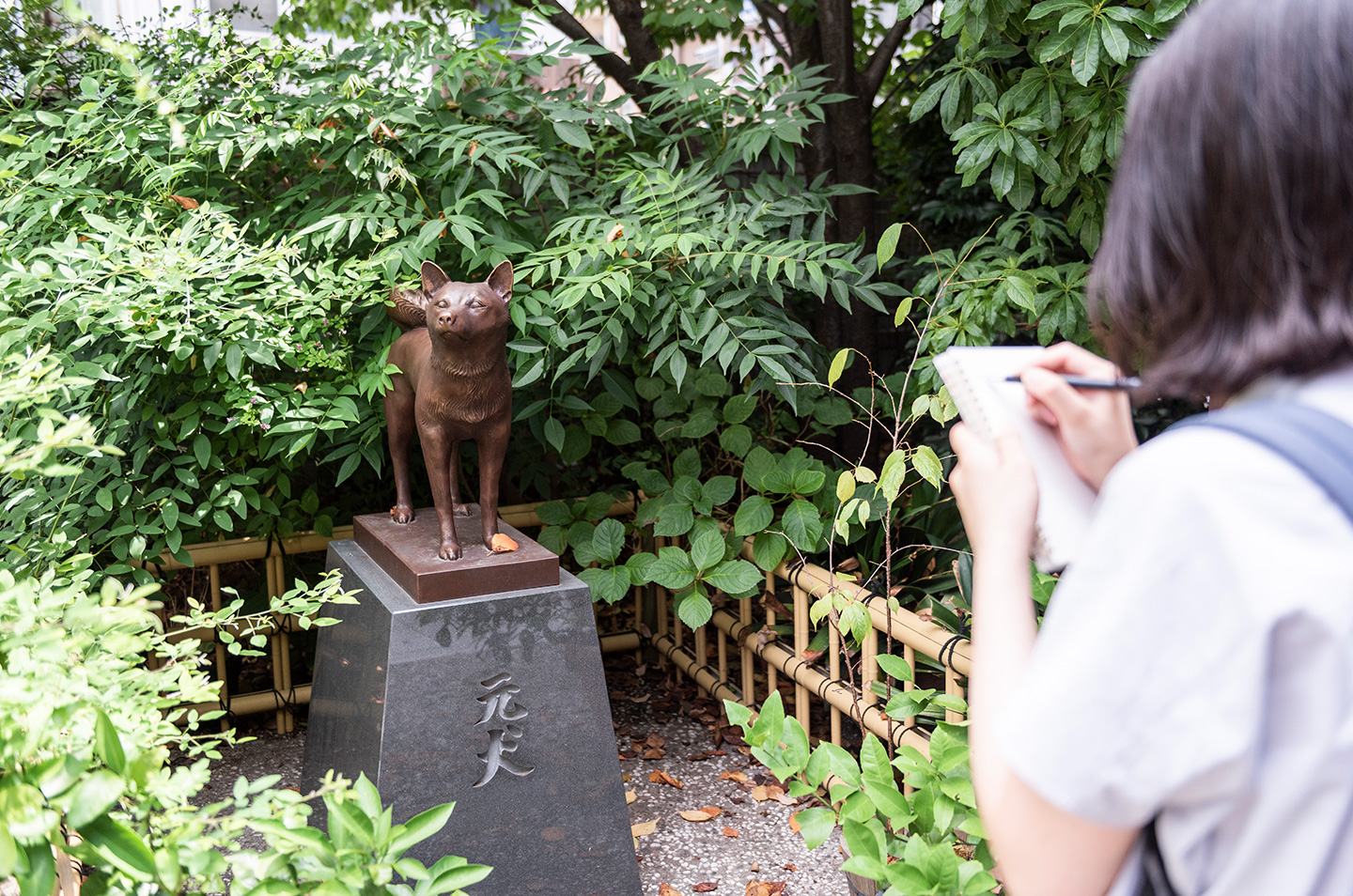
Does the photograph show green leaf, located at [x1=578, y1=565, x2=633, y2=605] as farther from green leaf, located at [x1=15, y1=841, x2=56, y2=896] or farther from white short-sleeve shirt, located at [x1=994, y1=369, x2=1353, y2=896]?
white short-sleeve shirt, located at [x1=994, y1=369, x2=1353, y2=896]

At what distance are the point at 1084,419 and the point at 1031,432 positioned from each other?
46 mm

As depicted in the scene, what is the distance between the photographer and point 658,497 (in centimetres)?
340

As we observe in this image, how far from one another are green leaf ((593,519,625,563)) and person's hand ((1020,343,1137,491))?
2.48 meters

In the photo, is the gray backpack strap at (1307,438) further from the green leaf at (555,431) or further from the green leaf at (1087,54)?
the green leaf at (555,431)

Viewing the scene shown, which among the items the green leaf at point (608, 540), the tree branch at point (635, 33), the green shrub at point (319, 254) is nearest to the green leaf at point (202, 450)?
the green shrub at point (319, 254)

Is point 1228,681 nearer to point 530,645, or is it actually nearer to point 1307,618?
point 1307,618

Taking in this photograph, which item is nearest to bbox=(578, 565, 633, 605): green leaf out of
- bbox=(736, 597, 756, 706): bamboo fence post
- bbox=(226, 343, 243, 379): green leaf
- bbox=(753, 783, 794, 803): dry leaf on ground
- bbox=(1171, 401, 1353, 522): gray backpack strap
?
bbox=(736, 597, 756, 706): bamboo fence post

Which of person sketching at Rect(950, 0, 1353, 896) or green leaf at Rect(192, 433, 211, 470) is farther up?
person sketching at Rect(950, 0, 1353, 896)

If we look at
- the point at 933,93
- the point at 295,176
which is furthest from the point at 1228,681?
the point at 295,176

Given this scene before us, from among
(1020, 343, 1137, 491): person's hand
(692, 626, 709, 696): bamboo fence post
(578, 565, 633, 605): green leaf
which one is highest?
(1020, 343, 1137, 491): person's hand

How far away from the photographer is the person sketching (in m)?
0.59

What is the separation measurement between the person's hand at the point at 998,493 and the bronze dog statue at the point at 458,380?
1605mm

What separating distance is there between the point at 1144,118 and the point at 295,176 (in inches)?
130

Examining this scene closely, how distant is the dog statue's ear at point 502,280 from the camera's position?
238 cm
